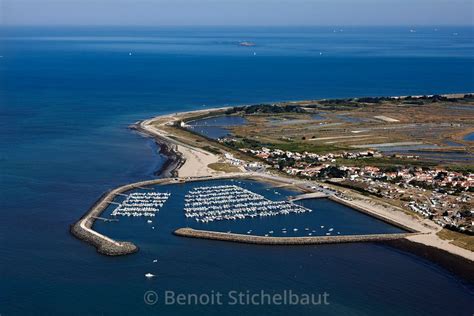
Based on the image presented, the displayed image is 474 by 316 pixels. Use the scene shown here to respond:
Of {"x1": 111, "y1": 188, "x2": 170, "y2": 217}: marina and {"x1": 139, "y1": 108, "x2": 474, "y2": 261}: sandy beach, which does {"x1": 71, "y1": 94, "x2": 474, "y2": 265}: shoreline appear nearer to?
{"x1": 139, "y1": 108, "x2": 474, "y2": 261}: sandy beach

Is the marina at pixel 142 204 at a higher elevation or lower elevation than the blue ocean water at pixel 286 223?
higher

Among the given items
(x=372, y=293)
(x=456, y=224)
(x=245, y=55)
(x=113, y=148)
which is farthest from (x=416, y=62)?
(x=372, y=293)

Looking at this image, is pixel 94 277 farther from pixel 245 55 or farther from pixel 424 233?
pixel 245 55

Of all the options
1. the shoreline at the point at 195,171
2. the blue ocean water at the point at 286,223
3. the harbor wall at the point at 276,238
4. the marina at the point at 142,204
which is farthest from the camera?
the marina at the point at 142,204

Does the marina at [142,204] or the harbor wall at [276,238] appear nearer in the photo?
the harbor wall at [276,238]

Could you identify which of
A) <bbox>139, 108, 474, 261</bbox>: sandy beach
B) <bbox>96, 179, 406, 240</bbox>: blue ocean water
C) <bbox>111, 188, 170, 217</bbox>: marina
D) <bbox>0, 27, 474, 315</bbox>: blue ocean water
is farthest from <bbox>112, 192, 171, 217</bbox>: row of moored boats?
<bbox>139, 108, 474, 261</bbox>: sandy beach

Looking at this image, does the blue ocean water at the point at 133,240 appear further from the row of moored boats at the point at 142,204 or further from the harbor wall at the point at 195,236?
the row of moored boats at the point at 142,204

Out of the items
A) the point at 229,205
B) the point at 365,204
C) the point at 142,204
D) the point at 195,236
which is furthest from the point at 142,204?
the point at 365,204

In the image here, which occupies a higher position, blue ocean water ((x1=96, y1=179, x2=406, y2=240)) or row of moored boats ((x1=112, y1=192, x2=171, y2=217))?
row of moored boats ((x1=112, y1=192, x2=171, y2=217))

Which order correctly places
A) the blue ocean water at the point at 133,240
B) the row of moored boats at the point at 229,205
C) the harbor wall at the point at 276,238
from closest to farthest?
the blue ocean water at the point at 133,240, the harbor wall at the point at 276,238, the row of moored boats at the point at 229,205

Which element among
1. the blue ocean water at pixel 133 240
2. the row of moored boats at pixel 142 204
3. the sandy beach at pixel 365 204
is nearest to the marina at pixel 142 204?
the row of moored boats at pixel 142 204

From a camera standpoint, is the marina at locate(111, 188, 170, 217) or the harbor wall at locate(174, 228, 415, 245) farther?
the marina at locate(111, 188, 170, 217)
